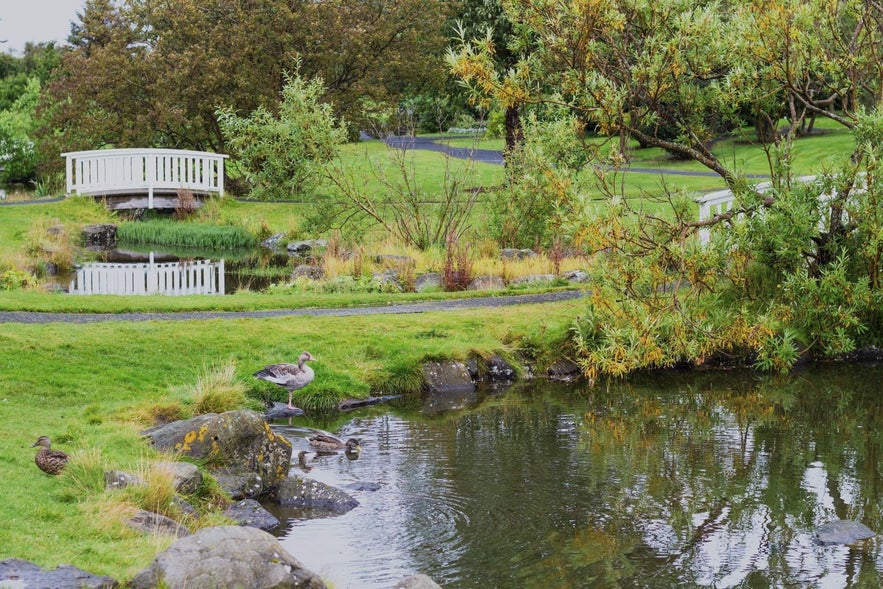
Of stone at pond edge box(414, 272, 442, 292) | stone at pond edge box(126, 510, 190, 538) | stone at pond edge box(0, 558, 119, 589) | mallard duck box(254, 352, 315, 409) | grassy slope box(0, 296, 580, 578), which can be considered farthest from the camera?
stone at pond edge box(414, 272, 442, 292)

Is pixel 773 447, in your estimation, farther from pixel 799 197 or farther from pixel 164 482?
pixel 164 482

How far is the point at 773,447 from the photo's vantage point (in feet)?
40.8

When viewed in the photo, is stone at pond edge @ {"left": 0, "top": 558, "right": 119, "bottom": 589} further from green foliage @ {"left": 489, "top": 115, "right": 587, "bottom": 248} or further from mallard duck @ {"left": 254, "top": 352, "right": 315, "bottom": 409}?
green foliage @ {"left": 489, "top": 115, "right": 587, "bottom": 248}

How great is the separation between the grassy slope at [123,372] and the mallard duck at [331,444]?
5.58 feet

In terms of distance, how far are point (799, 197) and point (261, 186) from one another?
59.0 feet

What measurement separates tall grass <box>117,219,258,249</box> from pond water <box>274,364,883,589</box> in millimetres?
17987

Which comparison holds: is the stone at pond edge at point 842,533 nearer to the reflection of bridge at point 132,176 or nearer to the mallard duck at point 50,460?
the mallard duck at point 50,460

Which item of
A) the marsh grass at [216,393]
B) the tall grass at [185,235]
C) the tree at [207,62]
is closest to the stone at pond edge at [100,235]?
the tall grass at [185,235]

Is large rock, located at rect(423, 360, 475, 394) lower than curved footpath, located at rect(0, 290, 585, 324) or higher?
lower

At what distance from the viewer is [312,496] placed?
33.5 ft

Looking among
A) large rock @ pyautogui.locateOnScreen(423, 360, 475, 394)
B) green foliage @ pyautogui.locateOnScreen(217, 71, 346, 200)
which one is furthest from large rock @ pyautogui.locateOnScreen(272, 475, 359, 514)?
green foliage @ pyautogui.locateOnScreen(217, 71, 346, 200)

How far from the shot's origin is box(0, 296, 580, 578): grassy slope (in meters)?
7.79

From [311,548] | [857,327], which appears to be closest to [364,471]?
[311,548]

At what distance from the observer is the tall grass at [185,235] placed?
31609mm
